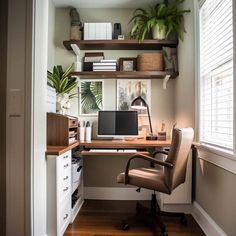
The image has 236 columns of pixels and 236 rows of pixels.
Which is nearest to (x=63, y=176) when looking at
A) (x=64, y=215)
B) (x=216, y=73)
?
(x=64, y=215)

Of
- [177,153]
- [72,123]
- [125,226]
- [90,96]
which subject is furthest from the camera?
[90,96]

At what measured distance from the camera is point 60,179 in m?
1.94

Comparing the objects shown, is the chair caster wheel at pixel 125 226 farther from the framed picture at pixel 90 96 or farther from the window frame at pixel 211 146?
the framed picture at pixel 90 96

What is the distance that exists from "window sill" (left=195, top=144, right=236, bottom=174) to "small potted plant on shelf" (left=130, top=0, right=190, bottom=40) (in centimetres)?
139

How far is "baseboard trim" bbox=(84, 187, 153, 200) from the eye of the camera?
9.91 feet

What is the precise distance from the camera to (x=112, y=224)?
2.30m

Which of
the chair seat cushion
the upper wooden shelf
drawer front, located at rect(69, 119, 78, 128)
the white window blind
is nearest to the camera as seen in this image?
the white window blind

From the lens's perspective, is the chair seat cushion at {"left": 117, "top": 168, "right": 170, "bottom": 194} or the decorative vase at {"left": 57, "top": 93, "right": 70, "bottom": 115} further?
the decorative vase at {"left": 57, "top": 93, "right": 70, "bottom": 115}

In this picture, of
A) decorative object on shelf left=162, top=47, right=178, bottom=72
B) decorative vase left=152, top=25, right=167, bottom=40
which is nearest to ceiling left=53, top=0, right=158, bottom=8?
decorative vase left=152, top=25, right=167, bottom=40

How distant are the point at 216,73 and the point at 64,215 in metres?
1.84

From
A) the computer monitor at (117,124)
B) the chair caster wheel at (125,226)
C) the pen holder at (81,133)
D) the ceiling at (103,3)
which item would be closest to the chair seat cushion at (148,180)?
the chair caster wheel at (125,226)

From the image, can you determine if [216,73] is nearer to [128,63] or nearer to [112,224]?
[128,63]

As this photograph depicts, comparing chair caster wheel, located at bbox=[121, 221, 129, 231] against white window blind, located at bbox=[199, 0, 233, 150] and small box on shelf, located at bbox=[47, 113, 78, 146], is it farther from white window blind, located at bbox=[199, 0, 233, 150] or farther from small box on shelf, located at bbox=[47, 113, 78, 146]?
white window blind, located at bbox=[199, 0, 233, 150]

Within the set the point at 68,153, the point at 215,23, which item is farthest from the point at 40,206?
the point at 215,23
